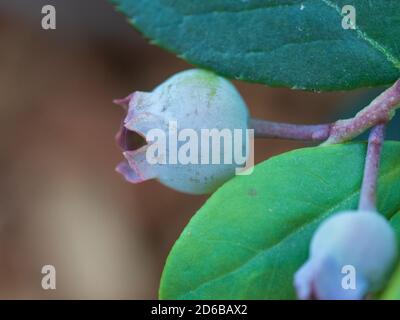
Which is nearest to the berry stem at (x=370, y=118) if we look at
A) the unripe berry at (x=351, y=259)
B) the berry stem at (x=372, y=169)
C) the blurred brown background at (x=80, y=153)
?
the berry stem at (x=372, y=169)

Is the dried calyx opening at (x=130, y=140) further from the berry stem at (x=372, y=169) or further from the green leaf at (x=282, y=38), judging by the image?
the berry stem at (x=372, y=169)

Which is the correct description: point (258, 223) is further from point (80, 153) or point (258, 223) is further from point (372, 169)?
point (80, 153)

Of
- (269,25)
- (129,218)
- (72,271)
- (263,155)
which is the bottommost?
(72,271)

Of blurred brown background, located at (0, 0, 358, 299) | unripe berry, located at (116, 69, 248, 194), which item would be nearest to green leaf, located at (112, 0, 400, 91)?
unripe berry, located at (116, 69, 248, 194)

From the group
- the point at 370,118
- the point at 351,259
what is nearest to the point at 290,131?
the point at 370,118

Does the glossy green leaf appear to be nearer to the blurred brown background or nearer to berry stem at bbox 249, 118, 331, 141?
berry stem at bbox 249, 118, 331, 141

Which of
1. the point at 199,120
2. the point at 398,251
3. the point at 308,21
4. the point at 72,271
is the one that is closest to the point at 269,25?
the point at 308,21
